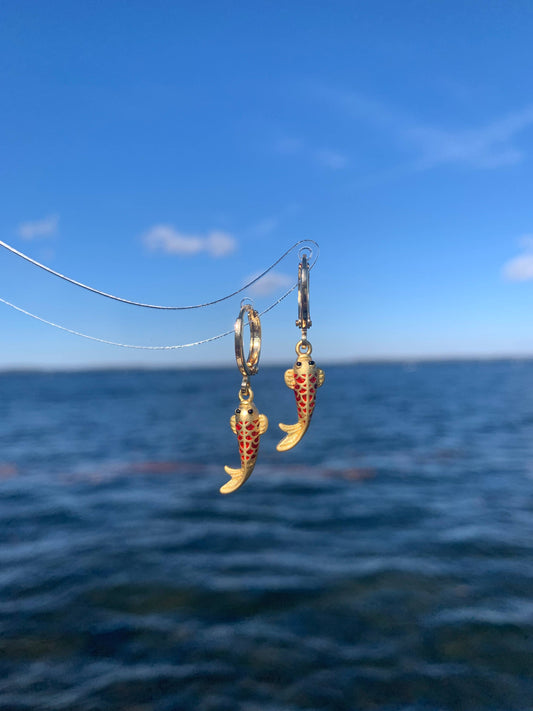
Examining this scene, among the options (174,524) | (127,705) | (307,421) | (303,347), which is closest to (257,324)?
(303,347)

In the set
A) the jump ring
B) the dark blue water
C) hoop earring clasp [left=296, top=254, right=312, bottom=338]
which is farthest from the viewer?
the dark blue water

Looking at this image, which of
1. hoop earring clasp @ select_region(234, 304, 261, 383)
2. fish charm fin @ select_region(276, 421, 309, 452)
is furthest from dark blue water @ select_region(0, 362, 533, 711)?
hoop earring clasp @ select_region(234, 304, 261, 383)

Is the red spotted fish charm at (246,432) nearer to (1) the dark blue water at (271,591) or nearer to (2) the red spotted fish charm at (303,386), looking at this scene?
(2) the red spotted fish charm at (303,386)

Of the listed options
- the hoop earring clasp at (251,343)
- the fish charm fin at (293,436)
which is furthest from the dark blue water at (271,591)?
the hoop earring clasp at (251,343)

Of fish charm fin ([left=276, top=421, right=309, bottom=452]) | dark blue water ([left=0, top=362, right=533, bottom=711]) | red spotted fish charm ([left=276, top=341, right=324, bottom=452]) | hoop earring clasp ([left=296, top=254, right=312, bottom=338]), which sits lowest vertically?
dark blue water ([left=0, top=362, right=533, bottom=711])

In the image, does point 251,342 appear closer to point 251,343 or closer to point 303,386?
point 251,343

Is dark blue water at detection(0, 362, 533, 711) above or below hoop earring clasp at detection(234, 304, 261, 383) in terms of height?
below

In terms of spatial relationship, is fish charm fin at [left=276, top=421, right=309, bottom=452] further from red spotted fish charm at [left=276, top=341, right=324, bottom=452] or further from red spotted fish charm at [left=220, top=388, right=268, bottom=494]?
red spotted fish charm at [left=220, top=388, right=268, bottom=494]
